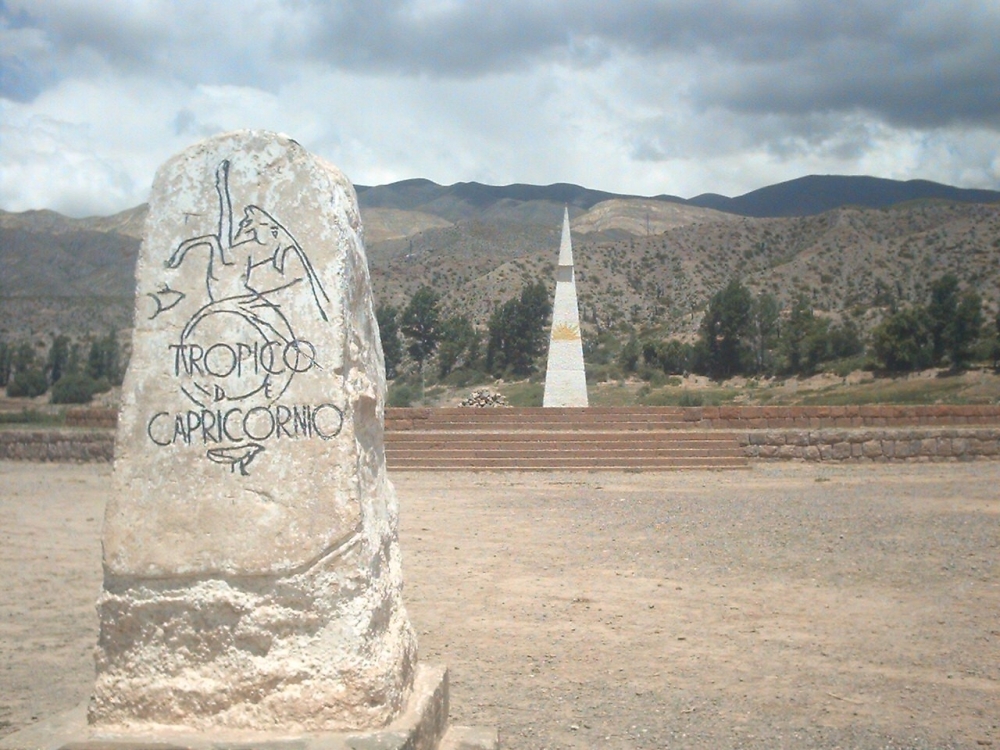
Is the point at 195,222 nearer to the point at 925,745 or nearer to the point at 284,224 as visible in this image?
the point at 284,224

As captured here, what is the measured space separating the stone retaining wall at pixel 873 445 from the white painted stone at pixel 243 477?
15.9 m

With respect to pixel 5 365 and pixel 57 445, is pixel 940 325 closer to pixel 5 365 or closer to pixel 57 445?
pixel 57 445

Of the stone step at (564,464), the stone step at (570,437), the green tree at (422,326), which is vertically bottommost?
the stone step at (564,464)

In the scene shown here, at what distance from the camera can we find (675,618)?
252 inches

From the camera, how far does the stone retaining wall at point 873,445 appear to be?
1798 centimetres

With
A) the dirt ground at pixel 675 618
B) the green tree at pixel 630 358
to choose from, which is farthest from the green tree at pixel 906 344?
the dirt ground at pixel 675 618

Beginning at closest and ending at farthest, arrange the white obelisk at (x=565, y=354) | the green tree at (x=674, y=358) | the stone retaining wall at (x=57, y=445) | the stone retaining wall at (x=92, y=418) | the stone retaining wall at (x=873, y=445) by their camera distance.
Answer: the stone retaining wall at (x=873, y=445)
the stone retaining wall at (x=57, y=445)
the stone retaining wall at (x=92, y=418)
the white obelisk at (x=565, y=354)
the green tree at (x=674, y=358)

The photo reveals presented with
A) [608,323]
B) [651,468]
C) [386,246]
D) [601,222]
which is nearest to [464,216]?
[601,222]

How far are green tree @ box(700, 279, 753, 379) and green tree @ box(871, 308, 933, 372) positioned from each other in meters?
7.99

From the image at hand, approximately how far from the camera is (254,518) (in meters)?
2.91

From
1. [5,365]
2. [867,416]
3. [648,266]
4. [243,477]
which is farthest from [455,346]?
[243,477]

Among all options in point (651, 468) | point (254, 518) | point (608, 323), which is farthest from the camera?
point (608, 323)

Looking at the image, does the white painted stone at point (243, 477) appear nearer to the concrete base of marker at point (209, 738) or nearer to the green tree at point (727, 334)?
the concrete base of marker at point (209, 738)

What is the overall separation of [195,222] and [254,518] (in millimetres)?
965
